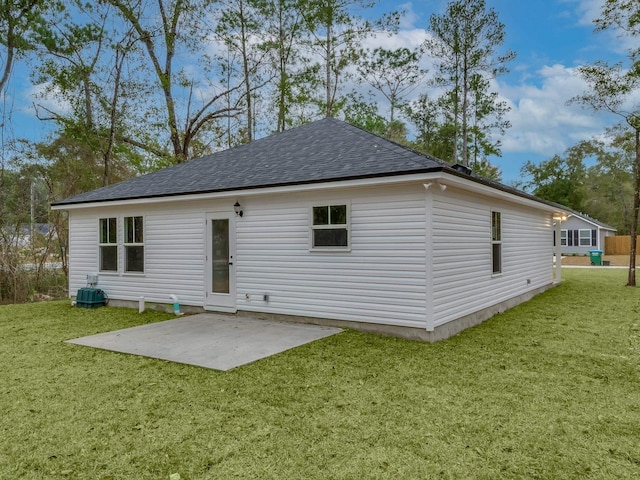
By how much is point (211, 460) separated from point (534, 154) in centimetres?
4653

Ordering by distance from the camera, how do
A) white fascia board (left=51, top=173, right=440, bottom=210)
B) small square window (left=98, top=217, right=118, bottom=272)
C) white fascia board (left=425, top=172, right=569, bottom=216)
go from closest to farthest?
white fascia board (left=425, top=172, right=569, bottom=216) < white fascia board (left=51, top=173, right=440, bottom=210) < small square window (left=98, top=217, right=118, bottom=272)

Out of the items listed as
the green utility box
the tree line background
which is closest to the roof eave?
the green utility box

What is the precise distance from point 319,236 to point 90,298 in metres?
5.85

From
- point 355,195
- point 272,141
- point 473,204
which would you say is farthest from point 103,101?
point 473,204

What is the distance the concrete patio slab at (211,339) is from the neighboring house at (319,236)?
1.63 ft

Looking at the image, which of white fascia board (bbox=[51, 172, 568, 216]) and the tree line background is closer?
white fascia board (bbox=[51, 172, 568, 216])

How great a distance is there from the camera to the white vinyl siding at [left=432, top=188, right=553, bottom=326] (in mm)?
6012

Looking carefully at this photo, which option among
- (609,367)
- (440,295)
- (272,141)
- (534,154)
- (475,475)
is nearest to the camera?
(475,475)

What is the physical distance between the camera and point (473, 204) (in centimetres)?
715

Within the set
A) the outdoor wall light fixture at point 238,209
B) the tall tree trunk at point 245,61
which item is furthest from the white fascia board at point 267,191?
the tall tree trunk at point 245,61

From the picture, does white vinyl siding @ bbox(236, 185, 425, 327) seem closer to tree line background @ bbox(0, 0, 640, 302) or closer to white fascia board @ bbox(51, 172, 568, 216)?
white fascia board @ bbox(51, 172, 568, 216)

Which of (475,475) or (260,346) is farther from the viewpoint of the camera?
(260,346)

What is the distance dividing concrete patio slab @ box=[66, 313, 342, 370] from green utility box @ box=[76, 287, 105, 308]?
2.85 m

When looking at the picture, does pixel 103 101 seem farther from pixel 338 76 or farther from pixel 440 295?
pixel 440 295
